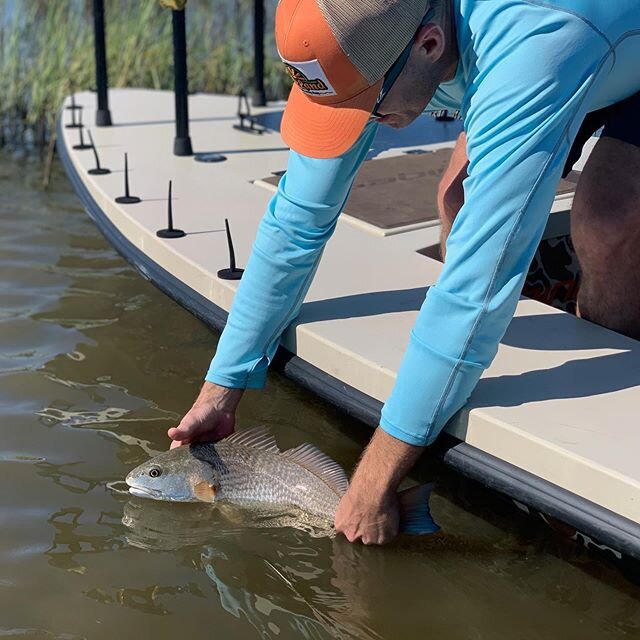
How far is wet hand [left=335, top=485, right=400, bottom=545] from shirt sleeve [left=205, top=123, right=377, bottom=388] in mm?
502

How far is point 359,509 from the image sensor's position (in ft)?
8.34

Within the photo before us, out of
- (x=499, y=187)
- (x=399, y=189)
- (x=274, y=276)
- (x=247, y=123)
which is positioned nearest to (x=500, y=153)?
(x=499, y=187)

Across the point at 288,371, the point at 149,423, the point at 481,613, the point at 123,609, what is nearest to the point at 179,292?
the point at 149,423

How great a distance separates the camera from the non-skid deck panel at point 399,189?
12.8 ft

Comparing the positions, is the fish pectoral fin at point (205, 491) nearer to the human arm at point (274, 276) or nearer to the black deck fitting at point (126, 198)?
the human arm at point (274, 276)

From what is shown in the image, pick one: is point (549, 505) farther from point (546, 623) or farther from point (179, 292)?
point (179, 292)

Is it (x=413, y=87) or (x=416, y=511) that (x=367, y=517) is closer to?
(x=416, y=511)

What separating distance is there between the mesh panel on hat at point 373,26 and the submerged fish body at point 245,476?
1049mm

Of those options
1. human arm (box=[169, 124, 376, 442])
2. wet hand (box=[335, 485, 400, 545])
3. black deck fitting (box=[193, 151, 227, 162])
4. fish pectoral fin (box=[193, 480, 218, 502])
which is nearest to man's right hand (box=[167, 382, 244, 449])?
human arm (box=[169, 124, 376, 442])

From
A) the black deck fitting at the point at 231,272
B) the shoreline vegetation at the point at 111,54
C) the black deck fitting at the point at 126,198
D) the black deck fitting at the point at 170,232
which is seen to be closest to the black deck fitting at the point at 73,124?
the black deck fitting at the point at 126,198

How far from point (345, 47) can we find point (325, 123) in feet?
0.85

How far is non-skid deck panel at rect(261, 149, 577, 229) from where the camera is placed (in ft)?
12.8

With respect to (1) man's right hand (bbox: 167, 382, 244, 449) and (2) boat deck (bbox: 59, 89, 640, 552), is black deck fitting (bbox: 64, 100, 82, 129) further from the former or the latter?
(1) man's right hand (bbox: 167, 382, 244, 449)

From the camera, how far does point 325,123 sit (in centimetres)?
246
